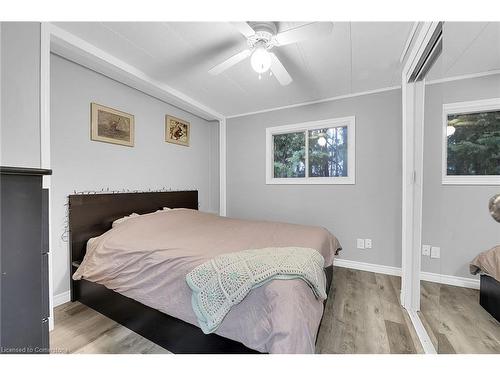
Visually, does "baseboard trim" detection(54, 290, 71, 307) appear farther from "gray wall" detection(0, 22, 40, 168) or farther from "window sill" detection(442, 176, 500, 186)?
"window sill" detection(442, 176, 500, 186)

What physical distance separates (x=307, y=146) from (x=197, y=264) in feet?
8.14

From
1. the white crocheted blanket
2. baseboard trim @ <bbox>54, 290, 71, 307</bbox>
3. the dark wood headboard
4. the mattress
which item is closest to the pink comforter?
the white crocheted blanket

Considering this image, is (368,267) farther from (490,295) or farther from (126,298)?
(126,298)

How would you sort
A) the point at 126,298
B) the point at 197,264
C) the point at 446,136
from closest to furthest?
the point at 197,264 < the point at 446,136 < the point at 126,298

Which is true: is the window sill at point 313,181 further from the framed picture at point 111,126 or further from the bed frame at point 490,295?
the framed picture at point 111,126

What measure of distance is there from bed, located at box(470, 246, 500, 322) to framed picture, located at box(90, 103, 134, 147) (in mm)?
3068

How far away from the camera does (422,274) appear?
1.81 metres

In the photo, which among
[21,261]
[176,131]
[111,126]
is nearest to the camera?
[21,261]

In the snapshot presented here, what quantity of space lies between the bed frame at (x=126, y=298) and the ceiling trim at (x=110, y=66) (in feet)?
4.12

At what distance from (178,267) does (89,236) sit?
133 cm

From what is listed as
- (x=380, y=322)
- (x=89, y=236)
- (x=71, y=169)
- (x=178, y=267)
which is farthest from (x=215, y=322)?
(x=71, y=169)

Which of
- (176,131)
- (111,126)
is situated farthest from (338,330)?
(176,131)

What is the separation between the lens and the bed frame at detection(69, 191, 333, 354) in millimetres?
1218

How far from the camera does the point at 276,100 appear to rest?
303cm
